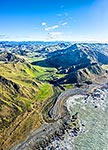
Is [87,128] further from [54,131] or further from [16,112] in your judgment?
[16,112]

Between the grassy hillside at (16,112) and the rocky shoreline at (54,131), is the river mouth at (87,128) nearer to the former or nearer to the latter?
the rocky shoreline at (54,131)

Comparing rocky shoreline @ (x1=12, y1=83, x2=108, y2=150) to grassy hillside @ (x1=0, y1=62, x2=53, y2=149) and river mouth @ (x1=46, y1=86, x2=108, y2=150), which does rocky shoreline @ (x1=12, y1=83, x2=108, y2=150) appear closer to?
river mouth @ (x1=46, y1=86, x2=108, y2=150)

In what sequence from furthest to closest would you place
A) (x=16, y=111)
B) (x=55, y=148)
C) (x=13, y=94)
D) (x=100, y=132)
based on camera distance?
(x=13, y=94) → (x=16, y=111) → (x=100, y=132) → (x=55, y=148)

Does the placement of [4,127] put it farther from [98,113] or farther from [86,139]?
[98,113]

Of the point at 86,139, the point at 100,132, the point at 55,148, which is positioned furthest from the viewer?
the point at 100,132

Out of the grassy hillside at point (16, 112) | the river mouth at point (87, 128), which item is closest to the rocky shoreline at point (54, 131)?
the river mouth at point (87, 128)

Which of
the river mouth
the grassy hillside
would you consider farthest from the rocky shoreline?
the grassy hillside

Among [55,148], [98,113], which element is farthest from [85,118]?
[55,148]

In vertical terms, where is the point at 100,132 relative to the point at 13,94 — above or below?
below
